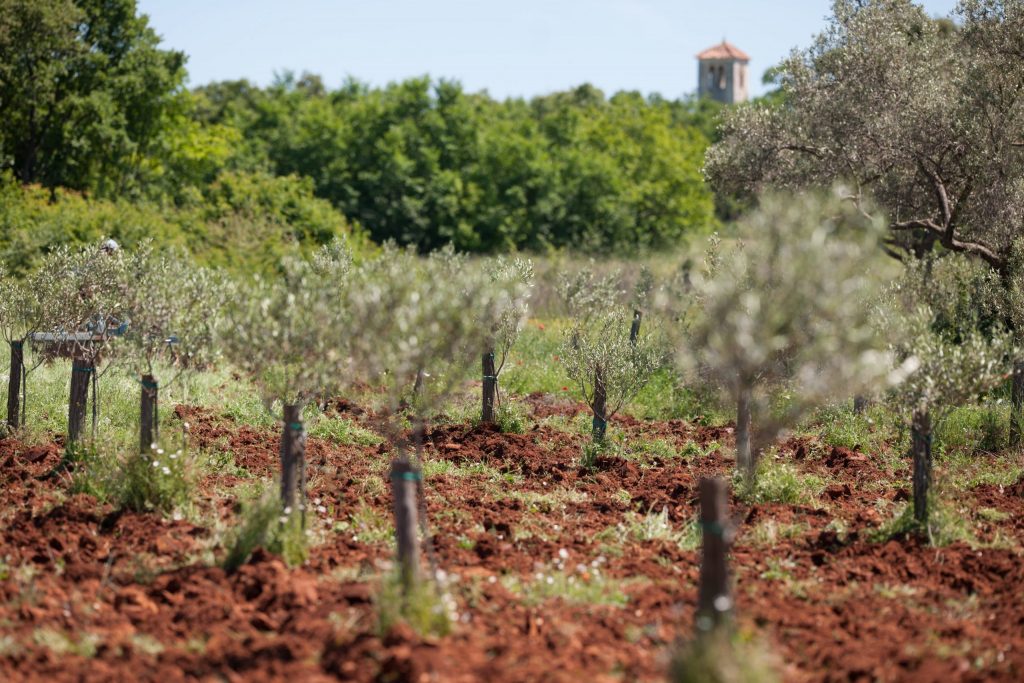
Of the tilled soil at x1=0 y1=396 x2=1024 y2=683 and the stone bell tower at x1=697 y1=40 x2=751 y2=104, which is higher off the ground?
the stone bell tower at x1=697 y1=40 x2=751 y2=104

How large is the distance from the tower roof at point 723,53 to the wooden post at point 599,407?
11050 cm

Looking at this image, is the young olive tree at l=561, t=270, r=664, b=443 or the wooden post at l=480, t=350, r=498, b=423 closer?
the young olive tree at l=561, t=270, r=664, b=443

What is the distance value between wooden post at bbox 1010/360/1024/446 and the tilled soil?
196 centimetres

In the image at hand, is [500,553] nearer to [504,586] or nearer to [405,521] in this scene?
[504,586]

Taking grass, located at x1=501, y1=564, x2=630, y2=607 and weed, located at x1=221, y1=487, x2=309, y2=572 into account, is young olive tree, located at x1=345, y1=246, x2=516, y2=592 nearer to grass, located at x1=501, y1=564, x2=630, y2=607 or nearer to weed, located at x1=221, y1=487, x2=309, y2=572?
grass, located at x1=501, y1=564, x2=630, y2=607

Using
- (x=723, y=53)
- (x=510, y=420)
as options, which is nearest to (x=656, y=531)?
(x=510, y=420)

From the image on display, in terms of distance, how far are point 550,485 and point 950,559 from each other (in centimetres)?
389

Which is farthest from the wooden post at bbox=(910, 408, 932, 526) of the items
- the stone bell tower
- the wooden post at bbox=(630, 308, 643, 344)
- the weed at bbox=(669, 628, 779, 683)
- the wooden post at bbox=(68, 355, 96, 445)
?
the stone bell tower

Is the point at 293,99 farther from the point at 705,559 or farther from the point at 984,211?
the point at 705,559

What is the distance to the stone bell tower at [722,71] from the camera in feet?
374

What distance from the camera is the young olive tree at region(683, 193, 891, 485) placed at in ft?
17.3

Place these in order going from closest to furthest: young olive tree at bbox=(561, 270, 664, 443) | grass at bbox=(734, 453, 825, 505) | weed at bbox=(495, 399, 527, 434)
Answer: grass at bbox=(734, 453, 825, 505), young olive tree at bbox=(561, 270, 664, 443), weed at bbox=(495, 399, 527, 434)

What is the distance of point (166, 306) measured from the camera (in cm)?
923

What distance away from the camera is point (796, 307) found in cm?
535
